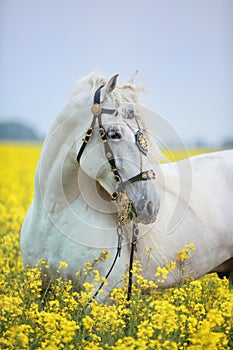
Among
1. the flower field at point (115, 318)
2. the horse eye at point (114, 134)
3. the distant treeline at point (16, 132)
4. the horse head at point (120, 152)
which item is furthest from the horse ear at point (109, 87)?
the distant treeline at point (16, 132)

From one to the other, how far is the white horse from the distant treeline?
5453 cm

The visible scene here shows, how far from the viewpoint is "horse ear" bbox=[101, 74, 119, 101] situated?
3.83 meters

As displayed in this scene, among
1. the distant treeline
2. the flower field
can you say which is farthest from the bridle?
the distant treeline

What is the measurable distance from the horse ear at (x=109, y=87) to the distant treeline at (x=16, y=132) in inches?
2173

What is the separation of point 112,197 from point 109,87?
80 cm

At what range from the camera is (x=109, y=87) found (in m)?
3.89

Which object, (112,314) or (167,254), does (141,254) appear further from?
(112,314)

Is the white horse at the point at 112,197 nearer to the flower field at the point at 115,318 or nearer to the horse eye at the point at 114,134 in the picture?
the horse eye at the point at 114,134

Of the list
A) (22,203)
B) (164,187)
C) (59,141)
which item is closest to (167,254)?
(164,187)

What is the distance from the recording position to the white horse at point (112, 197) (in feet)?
12.6

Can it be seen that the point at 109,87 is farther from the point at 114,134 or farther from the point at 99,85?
the point at 114,134

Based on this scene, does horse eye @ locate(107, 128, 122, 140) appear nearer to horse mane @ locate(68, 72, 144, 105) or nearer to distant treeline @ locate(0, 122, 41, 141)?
horse mane @ locate(68, 72, 144, 105)

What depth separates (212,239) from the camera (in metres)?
4.91

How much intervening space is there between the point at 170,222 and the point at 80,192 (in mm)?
896
